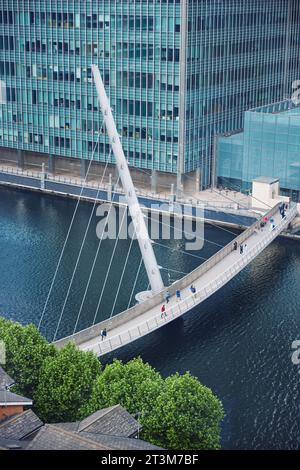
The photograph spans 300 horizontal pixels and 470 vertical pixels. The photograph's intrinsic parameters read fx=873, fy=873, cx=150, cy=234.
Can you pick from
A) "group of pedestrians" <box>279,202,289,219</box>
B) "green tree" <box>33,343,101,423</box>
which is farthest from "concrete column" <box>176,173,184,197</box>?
"green tree" <box>33,343,101,423</box>

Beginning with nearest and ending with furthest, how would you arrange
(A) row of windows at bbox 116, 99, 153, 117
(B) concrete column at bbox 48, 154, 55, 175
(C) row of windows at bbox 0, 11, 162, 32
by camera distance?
1. (C) row of windows at bbox 0, 11, 162, 32
2. (A) row of windows at bbox 116, 99, 153, 117
3. (B) concrete column at bbox 48, 154, 55, 175

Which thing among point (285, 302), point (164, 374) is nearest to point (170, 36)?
point (285, 302)

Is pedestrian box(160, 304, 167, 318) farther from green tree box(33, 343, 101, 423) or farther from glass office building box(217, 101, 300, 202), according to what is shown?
glass office building box(217, 101, 300, 202)

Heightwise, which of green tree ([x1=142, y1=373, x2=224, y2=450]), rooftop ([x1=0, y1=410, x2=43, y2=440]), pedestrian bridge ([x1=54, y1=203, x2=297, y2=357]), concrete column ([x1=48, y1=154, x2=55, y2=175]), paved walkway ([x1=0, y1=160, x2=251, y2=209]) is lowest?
paved walkway ([x1=0, y1=160, x2=251, y2=209])

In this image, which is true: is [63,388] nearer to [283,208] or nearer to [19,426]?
[19,426]

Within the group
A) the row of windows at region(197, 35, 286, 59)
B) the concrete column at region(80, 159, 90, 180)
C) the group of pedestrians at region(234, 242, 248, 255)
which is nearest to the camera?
the group of pedestrians at region(234, 242, 248, 255)
